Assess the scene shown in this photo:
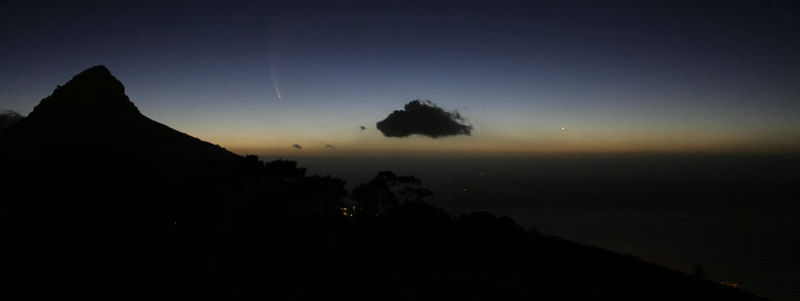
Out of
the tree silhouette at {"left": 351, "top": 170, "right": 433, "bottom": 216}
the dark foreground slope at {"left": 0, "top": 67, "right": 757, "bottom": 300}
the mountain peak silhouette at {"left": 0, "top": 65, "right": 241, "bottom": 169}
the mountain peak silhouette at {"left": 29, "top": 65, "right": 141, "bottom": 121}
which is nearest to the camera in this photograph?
the dark foreground slope at {"left": 0, "top": 67, "right": 757, "bottom": 300}

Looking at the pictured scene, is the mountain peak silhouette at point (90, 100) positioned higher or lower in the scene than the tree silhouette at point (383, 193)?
higher

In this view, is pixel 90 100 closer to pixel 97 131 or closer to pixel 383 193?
pixel 97 131

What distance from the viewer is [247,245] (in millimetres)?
26062

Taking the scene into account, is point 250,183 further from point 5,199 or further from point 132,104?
point 132,104

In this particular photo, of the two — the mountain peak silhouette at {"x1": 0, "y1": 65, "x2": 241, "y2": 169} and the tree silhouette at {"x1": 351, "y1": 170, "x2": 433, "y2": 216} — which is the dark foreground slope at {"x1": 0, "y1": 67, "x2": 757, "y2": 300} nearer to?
the mountain peak silhouette at {"x1": 0, "y1": 65, "x2": 241, "y2": 169}

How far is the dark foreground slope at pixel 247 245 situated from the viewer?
60.6 feet

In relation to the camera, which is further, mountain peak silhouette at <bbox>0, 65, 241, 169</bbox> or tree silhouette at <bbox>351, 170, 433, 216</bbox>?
mountain peak silhouette at <bbox>0, 65, 241, 169</bbox>

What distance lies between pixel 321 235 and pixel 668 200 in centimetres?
21734

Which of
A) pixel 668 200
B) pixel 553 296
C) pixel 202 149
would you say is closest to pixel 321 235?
pixel 553 296

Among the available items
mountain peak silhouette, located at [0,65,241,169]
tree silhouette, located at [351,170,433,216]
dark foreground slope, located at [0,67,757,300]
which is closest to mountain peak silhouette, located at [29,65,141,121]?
mountain peak silhouette, located at [0,65,241,169]

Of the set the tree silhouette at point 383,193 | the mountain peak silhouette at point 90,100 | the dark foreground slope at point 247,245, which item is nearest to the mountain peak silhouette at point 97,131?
the mountain peak silhouette at point 90,100

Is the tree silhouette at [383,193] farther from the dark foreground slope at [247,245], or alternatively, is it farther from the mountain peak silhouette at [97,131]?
the mountain peak silhouette at [97,131]

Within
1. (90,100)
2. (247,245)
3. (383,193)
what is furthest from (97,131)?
(247,245)

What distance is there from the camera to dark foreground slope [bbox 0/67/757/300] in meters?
18.5
